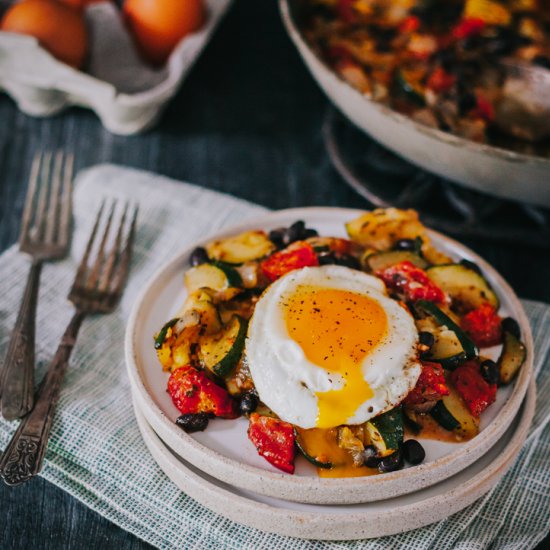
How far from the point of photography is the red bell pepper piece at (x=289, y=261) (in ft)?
7.73

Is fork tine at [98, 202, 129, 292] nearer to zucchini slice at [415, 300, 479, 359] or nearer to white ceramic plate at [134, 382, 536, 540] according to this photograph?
white ceramic plate at [134, 382, 536, 540]

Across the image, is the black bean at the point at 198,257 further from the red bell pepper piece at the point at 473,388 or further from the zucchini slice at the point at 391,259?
the red bell pepper piece at the point at 473,388

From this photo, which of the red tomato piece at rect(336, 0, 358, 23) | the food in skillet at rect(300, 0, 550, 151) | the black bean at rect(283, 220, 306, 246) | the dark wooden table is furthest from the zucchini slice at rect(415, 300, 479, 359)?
the red tomato piece at rect(336, 0, 358, 23)

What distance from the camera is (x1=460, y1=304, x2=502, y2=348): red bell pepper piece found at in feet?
7.57

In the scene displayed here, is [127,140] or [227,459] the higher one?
[227,459]

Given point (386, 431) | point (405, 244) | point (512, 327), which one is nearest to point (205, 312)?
point (386, 431)

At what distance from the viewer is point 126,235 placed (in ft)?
10.3

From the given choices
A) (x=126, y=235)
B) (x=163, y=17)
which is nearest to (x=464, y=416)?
(x=126, y=235)

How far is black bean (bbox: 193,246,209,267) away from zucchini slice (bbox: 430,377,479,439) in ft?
3.13

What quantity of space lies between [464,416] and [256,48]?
3254 mm

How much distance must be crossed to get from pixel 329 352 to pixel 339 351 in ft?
0.09

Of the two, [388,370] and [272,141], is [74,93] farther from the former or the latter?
[388,370]

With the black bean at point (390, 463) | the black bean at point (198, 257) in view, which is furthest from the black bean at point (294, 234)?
the black bean at point (390, 463)

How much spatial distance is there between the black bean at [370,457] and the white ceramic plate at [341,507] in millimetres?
140
